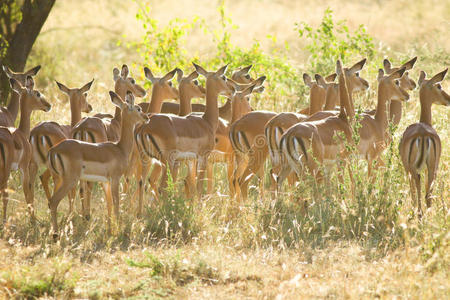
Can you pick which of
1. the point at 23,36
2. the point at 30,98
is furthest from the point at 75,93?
the point at 23,36

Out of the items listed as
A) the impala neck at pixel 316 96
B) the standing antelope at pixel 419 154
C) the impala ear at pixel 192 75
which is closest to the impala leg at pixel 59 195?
the impala ear at pixel 192 75

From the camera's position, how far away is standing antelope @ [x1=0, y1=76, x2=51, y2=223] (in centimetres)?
674

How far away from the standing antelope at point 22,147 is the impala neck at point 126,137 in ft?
3.25

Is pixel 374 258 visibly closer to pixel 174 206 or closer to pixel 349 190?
pixel 349 190

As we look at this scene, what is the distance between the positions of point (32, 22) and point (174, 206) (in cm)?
488

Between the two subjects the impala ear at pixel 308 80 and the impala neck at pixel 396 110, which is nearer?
the impala neck at pixel 396 110

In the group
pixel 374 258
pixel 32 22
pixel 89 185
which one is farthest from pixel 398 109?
pixel 32 22

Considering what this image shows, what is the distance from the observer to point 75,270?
566cm

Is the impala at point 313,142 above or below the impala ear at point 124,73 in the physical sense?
below

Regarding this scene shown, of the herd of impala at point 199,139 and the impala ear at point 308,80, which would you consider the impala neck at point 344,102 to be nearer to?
the herd of impala at point 199,139

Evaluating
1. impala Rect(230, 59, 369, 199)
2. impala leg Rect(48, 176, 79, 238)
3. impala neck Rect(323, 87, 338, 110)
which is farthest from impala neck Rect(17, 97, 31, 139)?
impala neck Rect(323, 87, 338, 110)

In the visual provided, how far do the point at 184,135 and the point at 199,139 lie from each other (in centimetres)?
23

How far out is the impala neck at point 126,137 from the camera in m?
6.96

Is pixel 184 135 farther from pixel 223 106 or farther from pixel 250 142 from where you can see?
pixel 223 106
